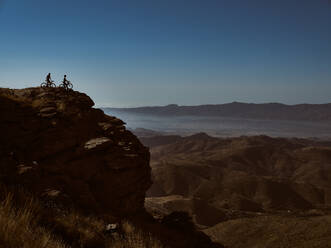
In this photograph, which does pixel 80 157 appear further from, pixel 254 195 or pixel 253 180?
pixel 253 180

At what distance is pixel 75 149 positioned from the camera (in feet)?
42.9

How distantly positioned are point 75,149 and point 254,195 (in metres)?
55.2

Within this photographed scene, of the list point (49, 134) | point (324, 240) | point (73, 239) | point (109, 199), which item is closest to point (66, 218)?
point (73, 239)

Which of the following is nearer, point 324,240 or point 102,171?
point 102,171

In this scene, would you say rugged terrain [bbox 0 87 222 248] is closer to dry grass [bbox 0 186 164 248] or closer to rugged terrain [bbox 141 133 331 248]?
rugged terrain [bbox 141 133 331 248]

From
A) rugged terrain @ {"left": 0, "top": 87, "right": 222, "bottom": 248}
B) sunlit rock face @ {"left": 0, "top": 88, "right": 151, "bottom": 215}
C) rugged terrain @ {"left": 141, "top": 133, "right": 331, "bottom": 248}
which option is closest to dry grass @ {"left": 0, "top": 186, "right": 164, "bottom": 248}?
rugged terrain @ {"left": 0, "top": 87, "right": 222, "bottom": 248}

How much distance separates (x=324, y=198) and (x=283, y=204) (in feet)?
32.5

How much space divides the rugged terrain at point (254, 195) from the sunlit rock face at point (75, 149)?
348cm

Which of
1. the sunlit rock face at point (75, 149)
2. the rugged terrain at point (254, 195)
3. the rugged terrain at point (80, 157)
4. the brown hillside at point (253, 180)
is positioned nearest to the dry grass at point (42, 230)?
the rugged terrain at point (80, 157)

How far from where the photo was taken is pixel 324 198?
189ft

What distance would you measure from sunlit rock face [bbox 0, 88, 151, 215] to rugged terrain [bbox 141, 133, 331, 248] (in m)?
3.48

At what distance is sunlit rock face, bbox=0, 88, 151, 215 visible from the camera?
11.5 metres

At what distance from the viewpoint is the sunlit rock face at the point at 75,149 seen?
1153 centimetres

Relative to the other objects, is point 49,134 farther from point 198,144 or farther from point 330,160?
point 198,144
